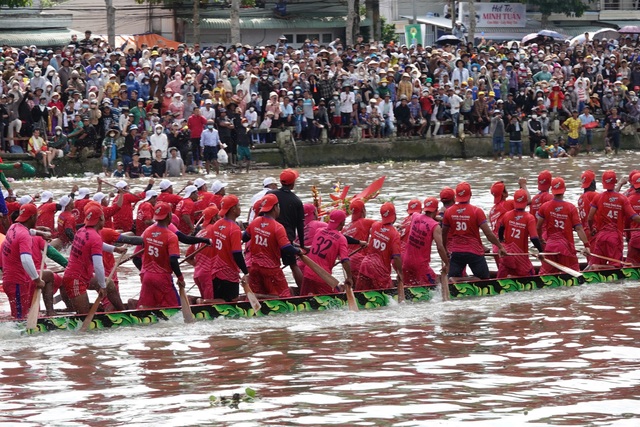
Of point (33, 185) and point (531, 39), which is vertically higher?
point (531, 39)

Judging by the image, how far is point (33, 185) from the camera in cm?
2817

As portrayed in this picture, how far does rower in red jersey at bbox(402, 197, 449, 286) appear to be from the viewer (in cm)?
1536

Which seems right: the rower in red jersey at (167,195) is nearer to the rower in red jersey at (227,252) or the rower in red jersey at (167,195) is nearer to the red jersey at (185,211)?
the red jersey at (185,211)

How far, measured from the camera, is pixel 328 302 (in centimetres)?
1488

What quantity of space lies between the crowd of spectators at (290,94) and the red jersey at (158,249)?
1484 cm

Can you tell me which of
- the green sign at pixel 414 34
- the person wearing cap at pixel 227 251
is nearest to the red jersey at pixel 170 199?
the person wearing cap at pixel 227 251

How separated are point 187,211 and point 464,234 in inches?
198

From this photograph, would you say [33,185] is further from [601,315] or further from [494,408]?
[494,408]

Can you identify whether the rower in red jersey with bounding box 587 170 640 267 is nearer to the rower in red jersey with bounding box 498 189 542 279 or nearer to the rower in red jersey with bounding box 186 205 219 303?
the rower in red jersey with bounding box 498 189 542 279

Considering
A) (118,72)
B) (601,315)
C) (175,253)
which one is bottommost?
(601,315)

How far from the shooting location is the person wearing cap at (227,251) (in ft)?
46.3

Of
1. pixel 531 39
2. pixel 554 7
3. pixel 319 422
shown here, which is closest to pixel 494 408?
pixel 319 422

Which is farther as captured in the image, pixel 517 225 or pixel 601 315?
pixel 517 225

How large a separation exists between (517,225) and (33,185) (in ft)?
49.2
